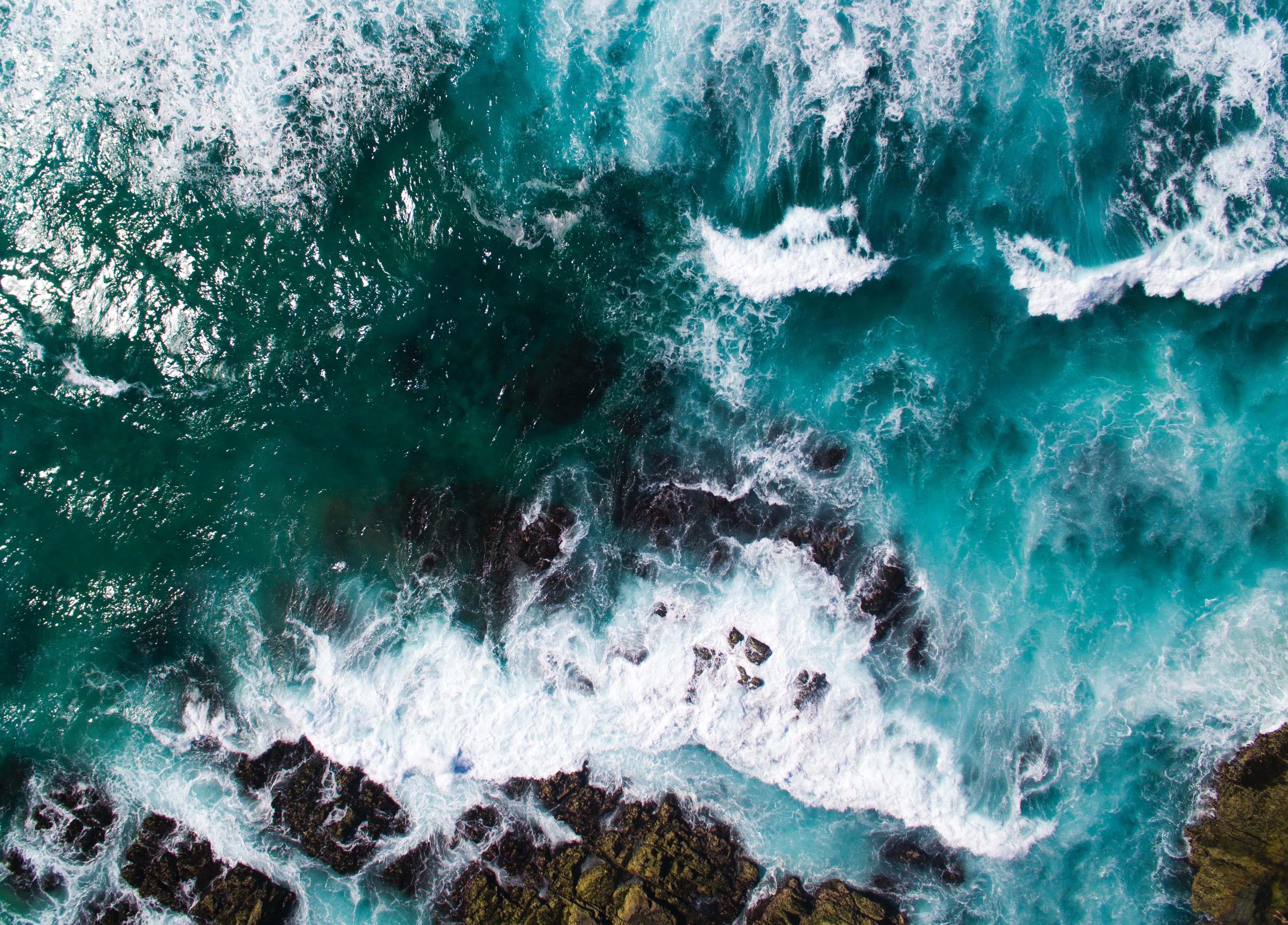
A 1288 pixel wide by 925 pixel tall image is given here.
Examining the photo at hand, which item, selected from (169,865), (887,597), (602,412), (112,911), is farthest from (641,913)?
(112,911)

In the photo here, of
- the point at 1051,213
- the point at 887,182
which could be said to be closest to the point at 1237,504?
the point at 1051,213

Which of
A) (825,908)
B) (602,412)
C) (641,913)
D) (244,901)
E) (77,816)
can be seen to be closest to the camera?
(641,913)

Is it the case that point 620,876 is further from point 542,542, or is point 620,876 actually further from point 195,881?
point 195,881

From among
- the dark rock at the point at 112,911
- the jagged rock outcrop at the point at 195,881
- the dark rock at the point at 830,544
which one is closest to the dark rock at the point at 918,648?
the dark rock at the point at 830,544

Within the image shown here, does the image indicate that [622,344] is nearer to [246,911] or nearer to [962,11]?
[962,11]

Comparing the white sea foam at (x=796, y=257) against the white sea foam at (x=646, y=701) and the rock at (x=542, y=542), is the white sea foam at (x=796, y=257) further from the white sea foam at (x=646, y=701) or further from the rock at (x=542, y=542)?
the rock at (x=542, y=542)

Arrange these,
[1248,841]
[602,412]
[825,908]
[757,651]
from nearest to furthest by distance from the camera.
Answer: [1248,841] → [825,908] → [757,651] → [602,412]
